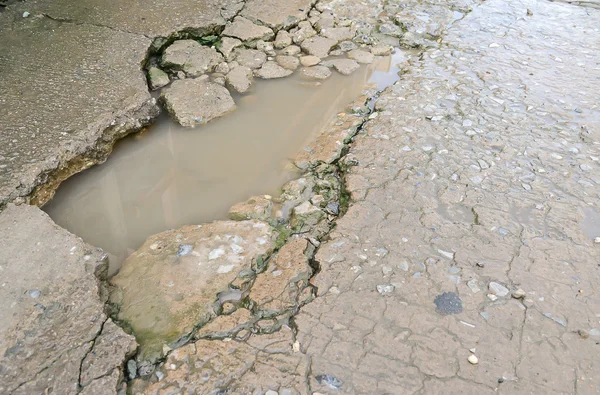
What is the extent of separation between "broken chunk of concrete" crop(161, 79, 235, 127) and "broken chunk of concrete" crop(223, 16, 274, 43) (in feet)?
2.47

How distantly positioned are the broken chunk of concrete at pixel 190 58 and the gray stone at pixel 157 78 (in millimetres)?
116

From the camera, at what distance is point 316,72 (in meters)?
3.91

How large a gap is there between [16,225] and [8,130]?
779 mm

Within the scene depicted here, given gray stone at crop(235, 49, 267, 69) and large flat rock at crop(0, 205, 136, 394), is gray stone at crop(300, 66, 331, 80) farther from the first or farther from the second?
large flat rock at crop(0, 205, 136, 394)

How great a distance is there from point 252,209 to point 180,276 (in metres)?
0.59

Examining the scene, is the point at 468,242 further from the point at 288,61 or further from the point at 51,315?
the point at 288,61

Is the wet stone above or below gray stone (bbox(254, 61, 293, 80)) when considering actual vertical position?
below

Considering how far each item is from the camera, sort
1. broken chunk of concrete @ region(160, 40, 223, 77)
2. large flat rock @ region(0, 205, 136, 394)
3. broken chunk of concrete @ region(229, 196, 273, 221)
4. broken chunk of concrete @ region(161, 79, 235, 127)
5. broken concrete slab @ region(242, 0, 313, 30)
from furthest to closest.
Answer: broken concrete slab @ region(242, 0, 313, 30) → broken chunk of concrete @ region(160, 40, 223, 77) → broken chunk of concrete @ region(161, 79, 235, 127) → broken chunk of concrete @ region(229, 196, 273, 221) → large flat rock @ region(0, 205, 136, 394)

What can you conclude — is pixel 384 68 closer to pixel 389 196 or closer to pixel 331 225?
pixel 389 196

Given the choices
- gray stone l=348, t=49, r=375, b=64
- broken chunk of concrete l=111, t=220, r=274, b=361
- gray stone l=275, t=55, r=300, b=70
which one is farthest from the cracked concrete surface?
gray stone l=275, t=55, r=300, b=70

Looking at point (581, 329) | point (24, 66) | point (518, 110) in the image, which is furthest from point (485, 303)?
point (24, 66)

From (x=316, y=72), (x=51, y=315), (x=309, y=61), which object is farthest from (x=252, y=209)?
(x=309, y=61)

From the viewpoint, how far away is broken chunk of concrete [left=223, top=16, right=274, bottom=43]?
4.10 m

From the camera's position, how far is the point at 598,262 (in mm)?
2309
